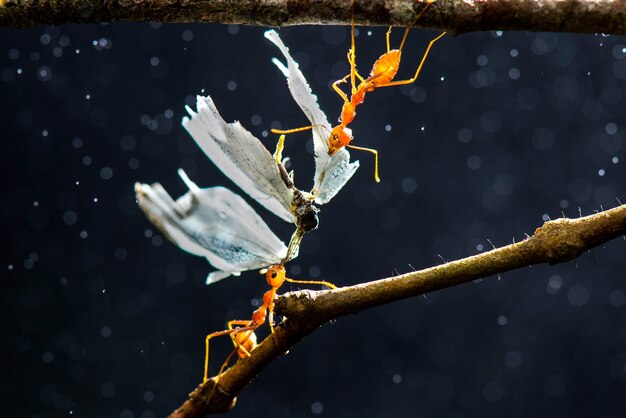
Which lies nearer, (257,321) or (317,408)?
(257,321)

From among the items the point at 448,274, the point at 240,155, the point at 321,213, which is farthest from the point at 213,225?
the point at 321,213

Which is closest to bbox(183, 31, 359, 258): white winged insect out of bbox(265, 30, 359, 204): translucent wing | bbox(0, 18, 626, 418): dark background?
bbox(265, 30, 359, 204): translucent wing

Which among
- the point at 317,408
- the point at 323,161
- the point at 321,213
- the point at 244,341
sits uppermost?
the point at 323,161

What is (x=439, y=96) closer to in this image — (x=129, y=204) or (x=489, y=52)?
(x=489, y=52)

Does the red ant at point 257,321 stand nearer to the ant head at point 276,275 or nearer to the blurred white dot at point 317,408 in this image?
the ant head at point 276,275

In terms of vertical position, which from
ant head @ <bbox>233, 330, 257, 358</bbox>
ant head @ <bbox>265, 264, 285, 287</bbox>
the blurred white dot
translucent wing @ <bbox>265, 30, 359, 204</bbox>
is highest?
translucent wing @ <bbox>265, 30, 359, 204</bbox>

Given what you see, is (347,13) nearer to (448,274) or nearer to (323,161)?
(323,161)

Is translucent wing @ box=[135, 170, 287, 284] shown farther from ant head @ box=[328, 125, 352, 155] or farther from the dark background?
the dark background

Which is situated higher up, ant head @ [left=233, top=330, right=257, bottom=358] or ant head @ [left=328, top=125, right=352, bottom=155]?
ant head @ [left=328, top=125, right=352, bottom=155]
